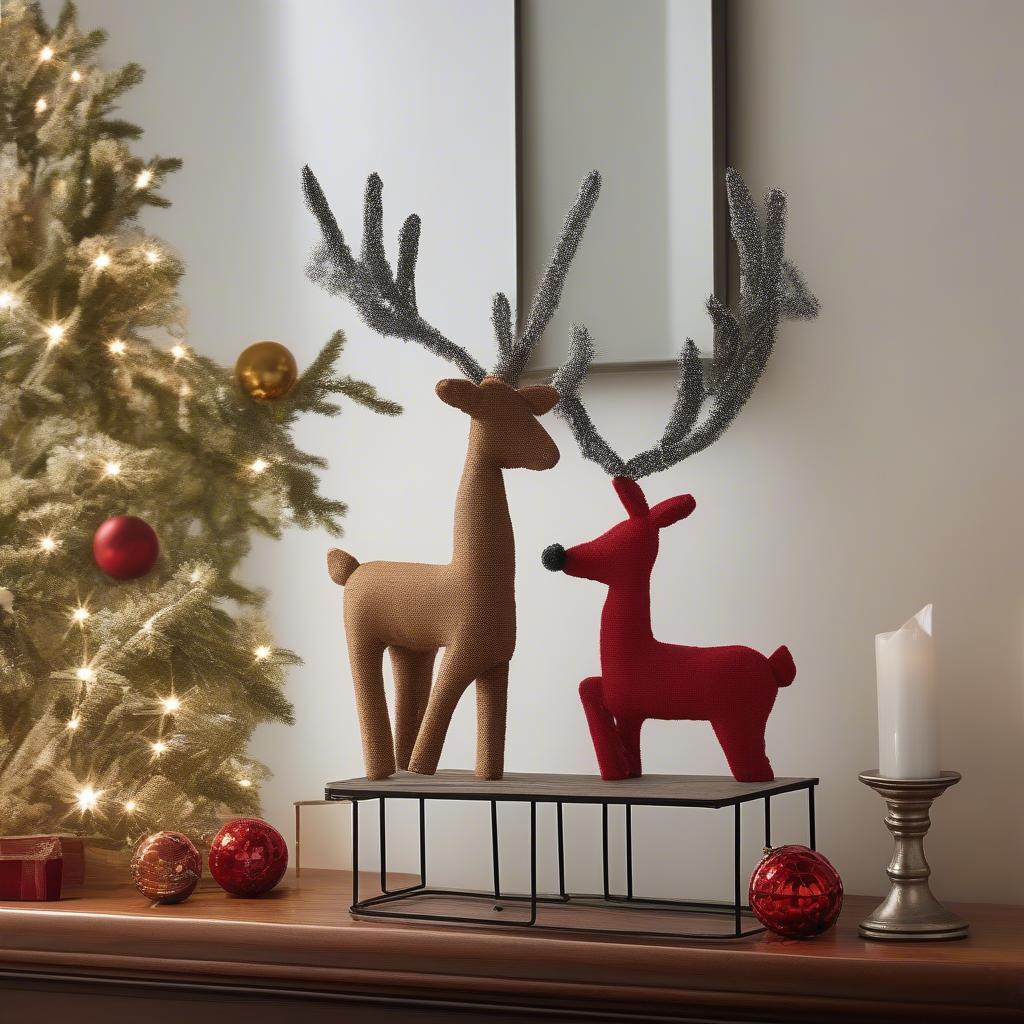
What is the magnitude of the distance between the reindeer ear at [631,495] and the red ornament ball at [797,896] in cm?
Answer: 32

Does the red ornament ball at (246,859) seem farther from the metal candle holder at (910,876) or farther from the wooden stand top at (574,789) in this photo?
the metal candle holder at (910,876)

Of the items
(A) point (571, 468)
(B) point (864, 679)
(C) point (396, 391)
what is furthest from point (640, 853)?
(C) point (396, 391)

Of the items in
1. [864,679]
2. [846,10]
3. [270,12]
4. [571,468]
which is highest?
[270,12]

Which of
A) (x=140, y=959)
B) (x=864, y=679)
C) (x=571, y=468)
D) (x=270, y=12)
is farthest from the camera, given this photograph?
(x=270, y=12)

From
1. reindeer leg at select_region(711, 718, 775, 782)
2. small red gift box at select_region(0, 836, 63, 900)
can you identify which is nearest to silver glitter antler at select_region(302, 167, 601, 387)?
reindeer leg at select_region(711, 718, 775, 782)

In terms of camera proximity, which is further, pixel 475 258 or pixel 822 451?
pixel 475 258

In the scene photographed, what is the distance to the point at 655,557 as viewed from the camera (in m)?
1.18

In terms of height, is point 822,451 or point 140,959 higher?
point 822,451

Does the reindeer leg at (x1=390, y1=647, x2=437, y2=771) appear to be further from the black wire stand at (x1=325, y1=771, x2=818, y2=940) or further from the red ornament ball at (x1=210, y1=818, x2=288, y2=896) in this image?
the red ornament ball at (x1=210, y1=818, x2=288, y2=896)

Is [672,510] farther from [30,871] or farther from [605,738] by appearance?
[30,871]

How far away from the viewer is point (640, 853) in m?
1.35

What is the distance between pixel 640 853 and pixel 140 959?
0.50 meters

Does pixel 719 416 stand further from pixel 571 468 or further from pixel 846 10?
pixel 846 10

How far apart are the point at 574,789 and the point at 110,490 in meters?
0.59
